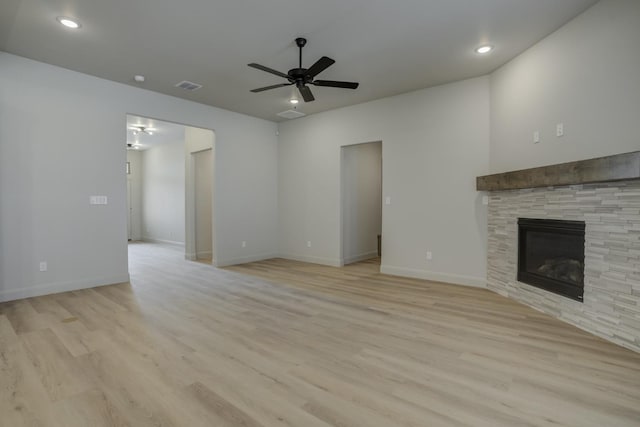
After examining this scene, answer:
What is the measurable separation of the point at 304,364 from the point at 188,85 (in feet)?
14.2

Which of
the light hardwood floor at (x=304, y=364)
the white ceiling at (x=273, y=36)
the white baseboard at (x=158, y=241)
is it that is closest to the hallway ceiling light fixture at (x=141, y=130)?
the white baseboard at (x=158, y=241)

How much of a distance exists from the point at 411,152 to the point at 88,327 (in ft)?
15.5

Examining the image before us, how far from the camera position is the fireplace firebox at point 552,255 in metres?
3.08

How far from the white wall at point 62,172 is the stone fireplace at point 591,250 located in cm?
534

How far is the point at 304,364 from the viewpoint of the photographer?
233 cm

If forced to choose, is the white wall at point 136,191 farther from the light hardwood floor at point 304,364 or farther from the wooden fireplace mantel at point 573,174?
the wooden fireplace mantel at point 573,174

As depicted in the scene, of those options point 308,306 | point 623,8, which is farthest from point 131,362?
point 623,8

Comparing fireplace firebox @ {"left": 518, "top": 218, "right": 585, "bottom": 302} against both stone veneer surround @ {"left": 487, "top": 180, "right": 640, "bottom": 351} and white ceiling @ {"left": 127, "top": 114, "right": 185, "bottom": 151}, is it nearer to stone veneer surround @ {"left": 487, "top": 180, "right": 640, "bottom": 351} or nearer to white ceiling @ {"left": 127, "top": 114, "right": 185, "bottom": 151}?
stone veneer surround @ {"left": 487, "top": 180, "right": 640, "bottom": 351}

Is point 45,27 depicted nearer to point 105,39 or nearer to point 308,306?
point 105,39

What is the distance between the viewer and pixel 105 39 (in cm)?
346

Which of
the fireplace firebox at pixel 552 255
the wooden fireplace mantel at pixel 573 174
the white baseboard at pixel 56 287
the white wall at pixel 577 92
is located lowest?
the white baseboard at pixel 56 287

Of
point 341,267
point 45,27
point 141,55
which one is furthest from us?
point 341,267

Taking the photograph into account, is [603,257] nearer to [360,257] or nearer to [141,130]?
[360,257]

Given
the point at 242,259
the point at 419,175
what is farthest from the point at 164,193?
the point at 419,175
